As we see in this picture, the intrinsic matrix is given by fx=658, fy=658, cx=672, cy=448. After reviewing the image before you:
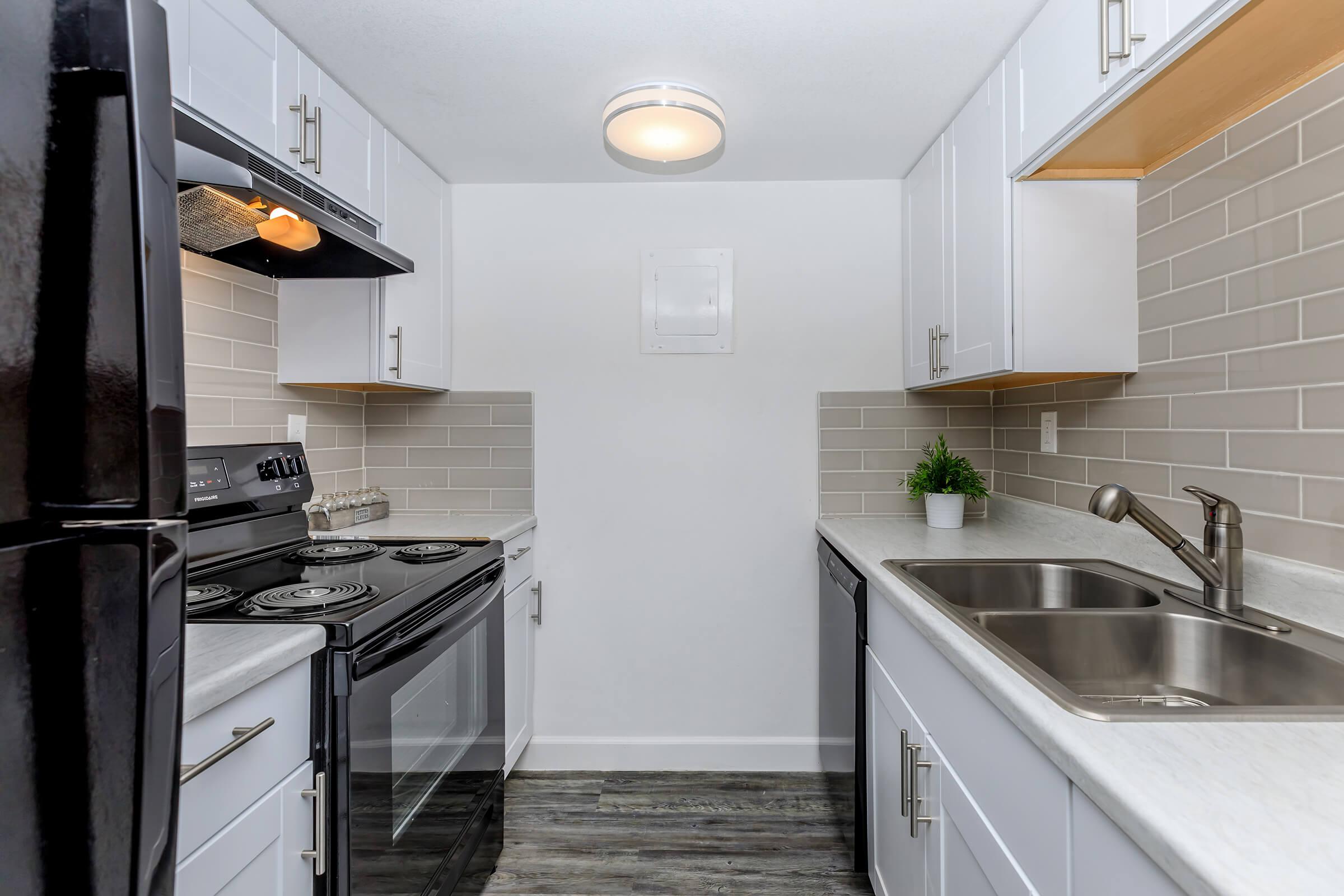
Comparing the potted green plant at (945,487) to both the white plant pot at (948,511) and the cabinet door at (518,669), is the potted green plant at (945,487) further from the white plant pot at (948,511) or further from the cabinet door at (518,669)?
the cabinet door at (518,669)

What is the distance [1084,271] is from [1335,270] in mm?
540

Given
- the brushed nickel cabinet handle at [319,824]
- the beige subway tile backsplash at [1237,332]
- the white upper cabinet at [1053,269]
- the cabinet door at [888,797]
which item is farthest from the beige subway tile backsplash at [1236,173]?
the brushed nickel cabinet handle at [319,824]

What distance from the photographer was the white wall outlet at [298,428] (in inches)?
84.7

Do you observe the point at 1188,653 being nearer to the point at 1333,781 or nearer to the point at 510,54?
the point at 1333,781

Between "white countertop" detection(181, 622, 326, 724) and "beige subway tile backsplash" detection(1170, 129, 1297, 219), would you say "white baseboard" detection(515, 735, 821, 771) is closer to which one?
"white countertop" detection(181, 622, 326, 724)

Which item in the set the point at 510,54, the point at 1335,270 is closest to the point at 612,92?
the point at 510,54

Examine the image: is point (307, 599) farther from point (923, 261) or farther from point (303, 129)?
point (923, 261)

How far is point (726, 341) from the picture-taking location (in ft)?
8.27

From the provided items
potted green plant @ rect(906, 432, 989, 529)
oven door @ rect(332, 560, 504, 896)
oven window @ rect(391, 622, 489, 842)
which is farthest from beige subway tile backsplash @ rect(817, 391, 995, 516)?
oven window @ rect(391, 622, 489, 842)

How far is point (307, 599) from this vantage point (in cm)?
127

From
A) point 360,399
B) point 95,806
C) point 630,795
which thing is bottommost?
point 630,795

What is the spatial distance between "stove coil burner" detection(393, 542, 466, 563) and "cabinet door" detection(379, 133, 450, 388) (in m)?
0.64

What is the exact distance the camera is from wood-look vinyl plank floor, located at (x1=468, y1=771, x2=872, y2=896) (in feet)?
6.10

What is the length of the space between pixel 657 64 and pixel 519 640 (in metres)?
1.87
